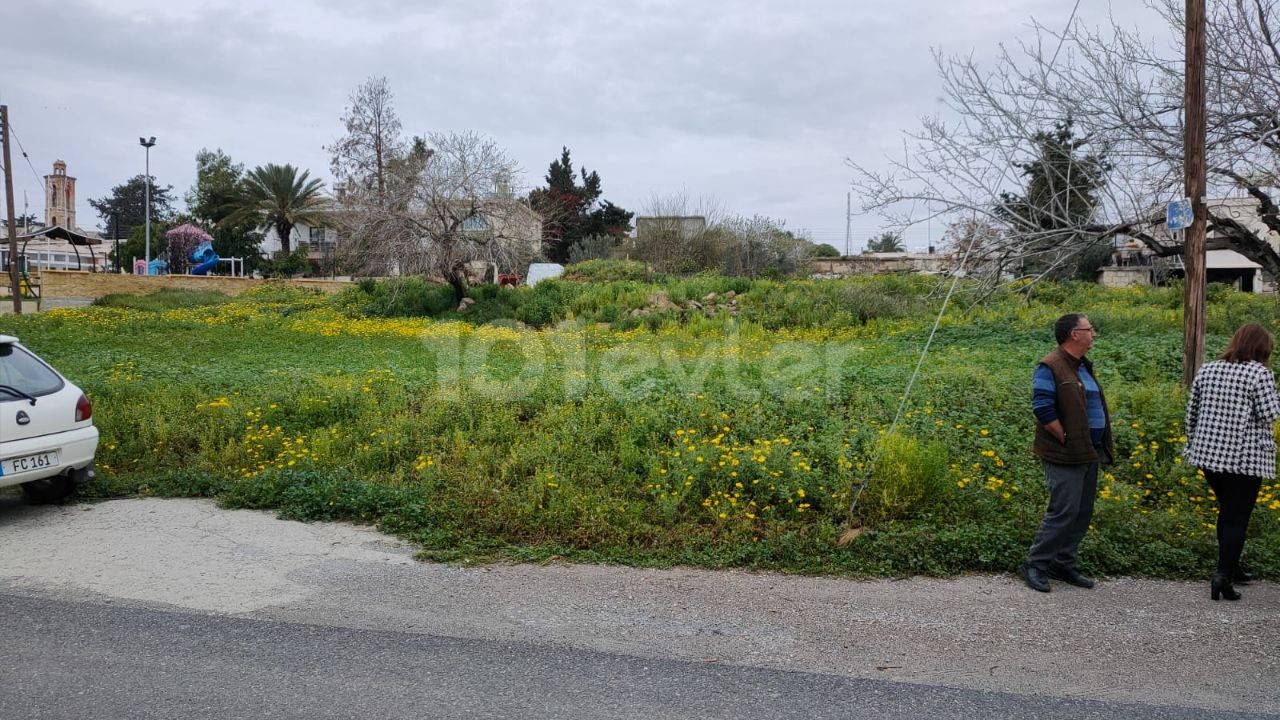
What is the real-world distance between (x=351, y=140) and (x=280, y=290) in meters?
10.0

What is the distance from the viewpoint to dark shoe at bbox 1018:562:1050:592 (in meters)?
5.49

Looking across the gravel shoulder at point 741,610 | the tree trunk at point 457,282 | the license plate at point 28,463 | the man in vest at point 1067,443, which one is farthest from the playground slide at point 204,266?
the man in vest at point 1067,443

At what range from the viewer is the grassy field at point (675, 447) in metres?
6.32

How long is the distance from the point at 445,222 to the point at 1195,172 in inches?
780

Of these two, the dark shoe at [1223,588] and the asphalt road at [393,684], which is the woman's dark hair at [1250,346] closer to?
the dark shoe at [1223,588]

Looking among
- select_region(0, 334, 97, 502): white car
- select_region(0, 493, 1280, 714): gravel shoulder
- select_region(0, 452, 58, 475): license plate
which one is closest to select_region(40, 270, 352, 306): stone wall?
select_region(0, 334, 97, 502): white car

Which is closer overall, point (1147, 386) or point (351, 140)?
point (1147, 386)

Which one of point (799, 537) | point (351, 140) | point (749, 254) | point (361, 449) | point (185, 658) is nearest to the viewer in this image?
point (185, 658)

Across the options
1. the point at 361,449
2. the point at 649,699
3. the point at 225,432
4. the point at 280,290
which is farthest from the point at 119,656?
the point at 280,290

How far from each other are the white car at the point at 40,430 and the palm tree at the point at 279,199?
42.9 m

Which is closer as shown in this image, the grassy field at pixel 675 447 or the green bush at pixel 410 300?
the grassy field at pixel 675 447

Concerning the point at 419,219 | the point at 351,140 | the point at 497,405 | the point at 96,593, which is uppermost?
the point at 351,140

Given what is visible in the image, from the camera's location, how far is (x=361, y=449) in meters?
8.60

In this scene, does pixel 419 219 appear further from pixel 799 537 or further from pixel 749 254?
pixel 799 537
